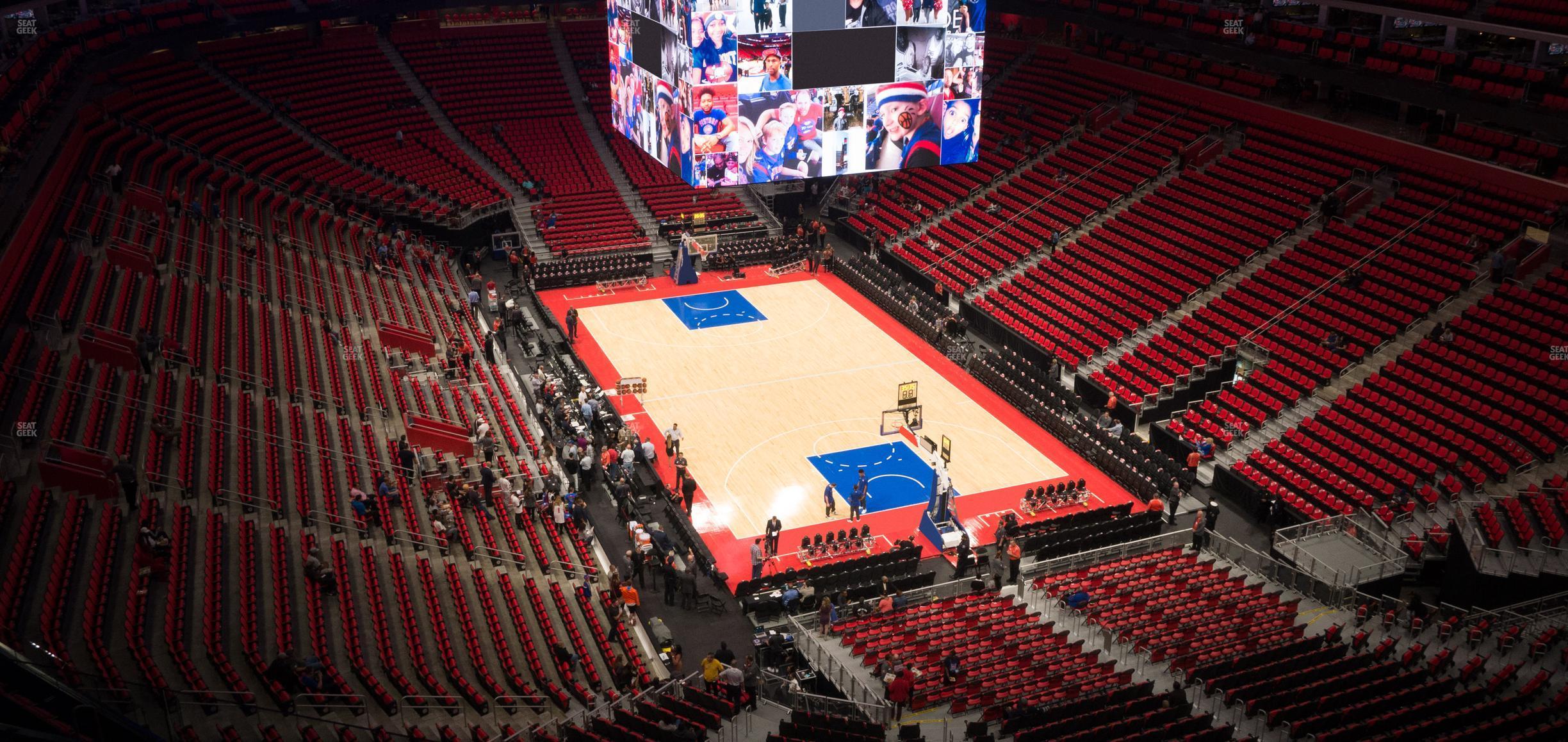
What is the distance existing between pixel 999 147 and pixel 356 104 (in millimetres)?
22906

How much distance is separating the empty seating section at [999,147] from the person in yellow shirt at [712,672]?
81.5ft

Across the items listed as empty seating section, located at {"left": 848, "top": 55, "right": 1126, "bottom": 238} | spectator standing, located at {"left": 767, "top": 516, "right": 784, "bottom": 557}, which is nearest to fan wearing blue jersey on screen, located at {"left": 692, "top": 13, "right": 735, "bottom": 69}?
spectator standing, located at {"left": 767, "top": 516, "right": 784, "bottom": 557}

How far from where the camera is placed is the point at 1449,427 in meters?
25.6

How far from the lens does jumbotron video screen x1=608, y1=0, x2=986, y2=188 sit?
99.0 feet

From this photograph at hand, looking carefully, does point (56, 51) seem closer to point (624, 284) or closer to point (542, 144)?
point (542, 144)

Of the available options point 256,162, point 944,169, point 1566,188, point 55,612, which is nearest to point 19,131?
point 256,162

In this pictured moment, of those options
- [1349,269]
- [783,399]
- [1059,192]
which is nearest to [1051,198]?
[1059,192]

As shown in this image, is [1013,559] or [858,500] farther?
[858,500]

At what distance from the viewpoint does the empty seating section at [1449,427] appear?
80.6 feet

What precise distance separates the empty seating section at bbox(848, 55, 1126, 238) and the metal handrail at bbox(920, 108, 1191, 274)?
279 centimetres

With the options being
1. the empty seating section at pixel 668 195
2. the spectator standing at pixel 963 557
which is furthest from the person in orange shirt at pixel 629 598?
the empty seating section at pixel 668 195

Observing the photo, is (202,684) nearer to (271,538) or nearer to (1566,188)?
(271,538)

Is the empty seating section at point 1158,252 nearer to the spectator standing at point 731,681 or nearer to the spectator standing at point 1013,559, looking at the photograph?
the spectator standing at point 1013,559

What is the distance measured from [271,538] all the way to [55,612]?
4163 millimetres
